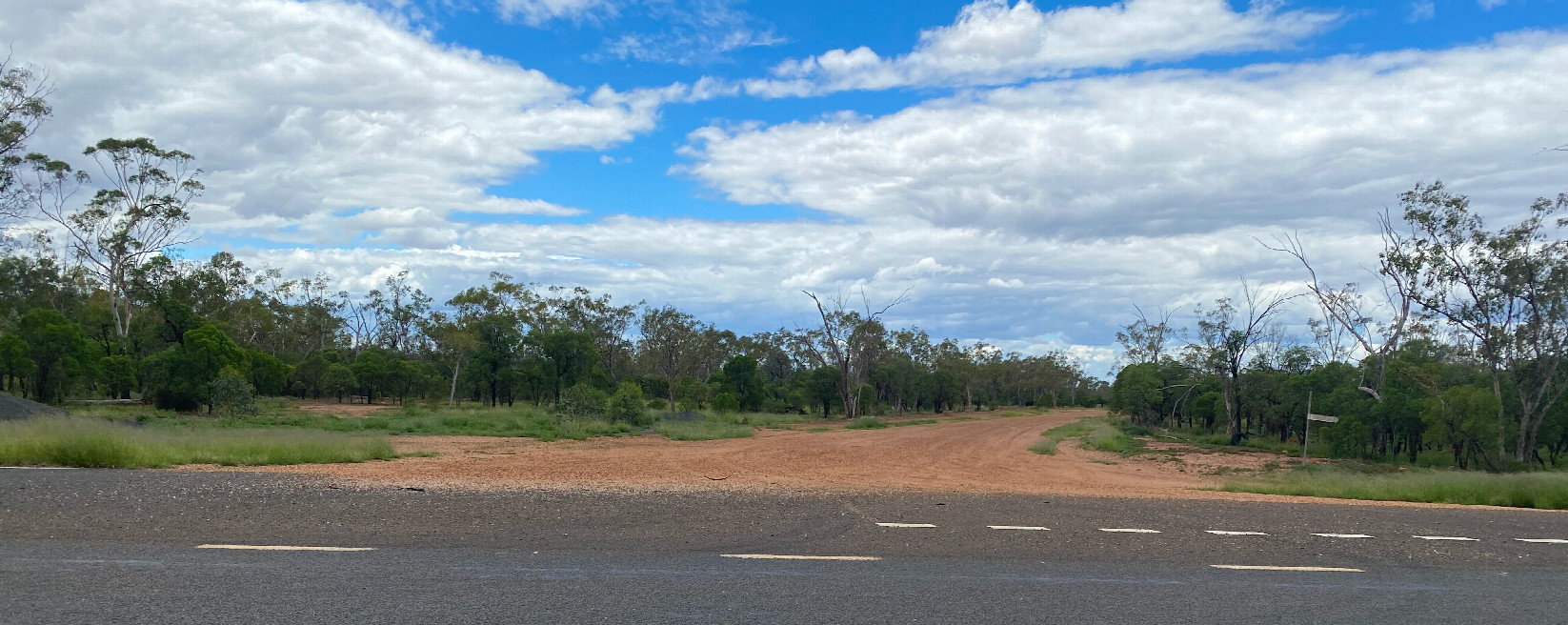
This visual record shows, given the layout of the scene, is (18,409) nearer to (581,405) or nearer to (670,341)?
(581,405)

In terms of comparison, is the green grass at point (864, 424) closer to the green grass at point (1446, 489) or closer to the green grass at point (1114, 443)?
the green grass at point (1114, 443)

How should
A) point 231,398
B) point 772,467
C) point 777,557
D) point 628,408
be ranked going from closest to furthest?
point 777,557 < point 772,467 < point 231,398 < point 628,408

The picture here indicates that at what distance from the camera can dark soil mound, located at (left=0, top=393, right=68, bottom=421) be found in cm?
2222

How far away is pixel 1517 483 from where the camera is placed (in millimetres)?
16328

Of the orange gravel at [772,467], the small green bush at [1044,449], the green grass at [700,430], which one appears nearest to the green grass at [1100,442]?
the small green bush at [1044,449]

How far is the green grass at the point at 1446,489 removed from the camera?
49.8ft

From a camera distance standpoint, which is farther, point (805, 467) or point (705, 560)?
point (805, 467)

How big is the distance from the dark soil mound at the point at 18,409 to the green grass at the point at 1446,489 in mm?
26641

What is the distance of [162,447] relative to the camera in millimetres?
15289

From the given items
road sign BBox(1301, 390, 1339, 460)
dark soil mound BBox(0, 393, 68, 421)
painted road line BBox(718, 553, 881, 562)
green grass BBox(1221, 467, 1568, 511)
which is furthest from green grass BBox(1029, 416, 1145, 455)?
dark soil mound BBox(0, 393, 68, 421)

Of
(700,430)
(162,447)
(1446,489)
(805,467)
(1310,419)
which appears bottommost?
(805,467)

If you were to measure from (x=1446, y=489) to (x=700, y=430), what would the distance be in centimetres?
2285

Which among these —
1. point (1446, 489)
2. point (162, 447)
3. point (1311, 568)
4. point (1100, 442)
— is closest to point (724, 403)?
point (1100, 442)

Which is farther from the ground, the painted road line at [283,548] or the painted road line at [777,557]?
the painted road line at [777,557]
